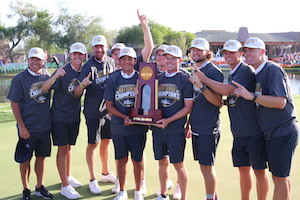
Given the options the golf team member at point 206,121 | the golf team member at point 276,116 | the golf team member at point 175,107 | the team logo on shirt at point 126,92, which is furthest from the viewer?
the team logo on shirt at point 126,92

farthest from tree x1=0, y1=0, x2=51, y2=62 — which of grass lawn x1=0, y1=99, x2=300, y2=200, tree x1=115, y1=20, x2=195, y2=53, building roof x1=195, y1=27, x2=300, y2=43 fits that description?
grass lawn x1=0, y1=99, x2=300, y2=200

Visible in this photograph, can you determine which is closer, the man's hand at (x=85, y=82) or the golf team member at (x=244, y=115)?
the golf team member at (x=244, y=115)

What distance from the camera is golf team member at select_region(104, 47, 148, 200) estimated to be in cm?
454

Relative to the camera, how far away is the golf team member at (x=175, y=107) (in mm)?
4227

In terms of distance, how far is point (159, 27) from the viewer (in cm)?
7644

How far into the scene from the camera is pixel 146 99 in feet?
14.4

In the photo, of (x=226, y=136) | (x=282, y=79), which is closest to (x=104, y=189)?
(x=282, y=79)

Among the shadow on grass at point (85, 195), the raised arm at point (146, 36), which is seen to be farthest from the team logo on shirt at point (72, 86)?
the shadow on grass at point (85, 195)

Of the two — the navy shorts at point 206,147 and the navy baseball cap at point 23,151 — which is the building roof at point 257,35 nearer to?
the navy shorts at point 206,147

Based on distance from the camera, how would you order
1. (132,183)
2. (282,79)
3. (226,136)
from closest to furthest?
1. (282,79)
2. (132,183)
3. (226,136)

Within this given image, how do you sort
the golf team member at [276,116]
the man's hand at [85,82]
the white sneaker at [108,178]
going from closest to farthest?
the golf team member at [276,116] < the man's hand at [85,82] < the white sneaker at [108,178]

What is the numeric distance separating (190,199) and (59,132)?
6.86 ft

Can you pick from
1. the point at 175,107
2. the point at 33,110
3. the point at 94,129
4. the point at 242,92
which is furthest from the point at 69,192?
the point at 242,92

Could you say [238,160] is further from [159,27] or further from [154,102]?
[159,27]
